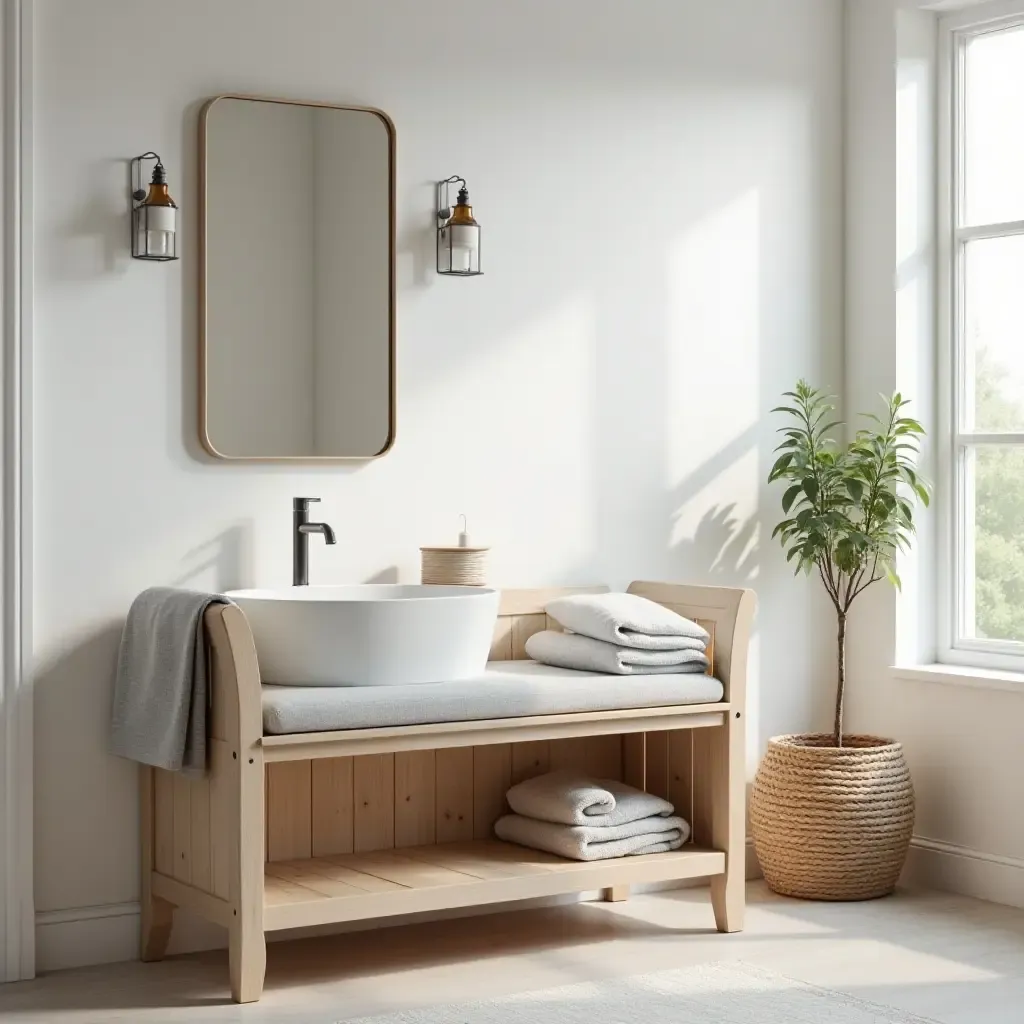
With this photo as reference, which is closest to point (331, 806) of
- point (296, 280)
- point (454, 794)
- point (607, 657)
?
→ point (454, 794)

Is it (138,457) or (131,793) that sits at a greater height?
(138,457)

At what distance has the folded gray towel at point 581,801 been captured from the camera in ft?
11.1

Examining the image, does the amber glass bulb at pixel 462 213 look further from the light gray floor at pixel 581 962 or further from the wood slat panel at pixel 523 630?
the light gray floor at pixel 581 962

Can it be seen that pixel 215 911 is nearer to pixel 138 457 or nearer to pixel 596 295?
pixel 138 457

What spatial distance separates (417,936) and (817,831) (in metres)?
0.97

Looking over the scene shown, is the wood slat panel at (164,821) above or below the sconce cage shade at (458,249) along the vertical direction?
below

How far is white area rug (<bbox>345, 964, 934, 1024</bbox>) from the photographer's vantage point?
285 cm

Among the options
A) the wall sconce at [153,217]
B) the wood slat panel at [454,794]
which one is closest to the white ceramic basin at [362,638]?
the wood slat panel at [454,794]

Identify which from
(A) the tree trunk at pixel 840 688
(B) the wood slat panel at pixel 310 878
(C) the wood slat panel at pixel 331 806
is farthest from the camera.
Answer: (A) the tree trunk at pixel 840 688

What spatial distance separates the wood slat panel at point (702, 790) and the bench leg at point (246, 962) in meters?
1.08

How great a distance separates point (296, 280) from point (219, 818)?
1.15 m

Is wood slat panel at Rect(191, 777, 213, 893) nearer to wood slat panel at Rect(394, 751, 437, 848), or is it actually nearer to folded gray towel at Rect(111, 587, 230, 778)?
folded gray towel at Rect(111, 587, 230, 778)

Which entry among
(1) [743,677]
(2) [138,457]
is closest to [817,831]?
(1) [743,677]

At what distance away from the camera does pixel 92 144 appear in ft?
10.5
